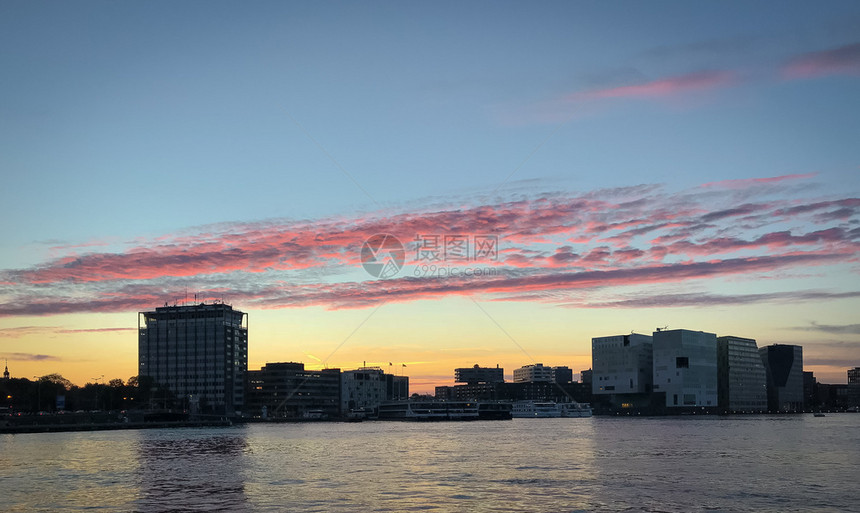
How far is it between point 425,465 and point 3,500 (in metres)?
42.6

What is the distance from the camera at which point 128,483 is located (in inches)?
2913

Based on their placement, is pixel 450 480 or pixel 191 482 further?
pixel 191 482

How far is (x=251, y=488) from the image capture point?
6919cm

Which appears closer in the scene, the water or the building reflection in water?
the water

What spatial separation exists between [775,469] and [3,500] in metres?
68.1

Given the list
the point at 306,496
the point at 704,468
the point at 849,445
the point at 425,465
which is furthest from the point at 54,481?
the point at 849,445

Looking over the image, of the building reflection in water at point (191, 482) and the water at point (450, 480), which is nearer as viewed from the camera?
the water at point (450, 480)

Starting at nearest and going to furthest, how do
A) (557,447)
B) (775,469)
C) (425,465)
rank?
(775,469) → (425,465) → (557,447)

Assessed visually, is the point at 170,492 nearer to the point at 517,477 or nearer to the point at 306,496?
the point at 306,496

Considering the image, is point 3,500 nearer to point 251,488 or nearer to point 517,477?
point 251,488

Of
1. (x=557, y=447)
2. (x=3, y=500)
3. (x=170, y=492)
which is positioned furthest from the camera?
(x=557, y=447)

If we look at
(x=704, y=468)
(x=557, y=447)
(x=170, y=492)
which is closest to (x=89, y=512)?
(x=170, y=492)

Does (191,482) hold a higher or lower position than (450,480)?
lower

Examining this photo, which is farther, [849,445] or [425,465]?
[849,445]
